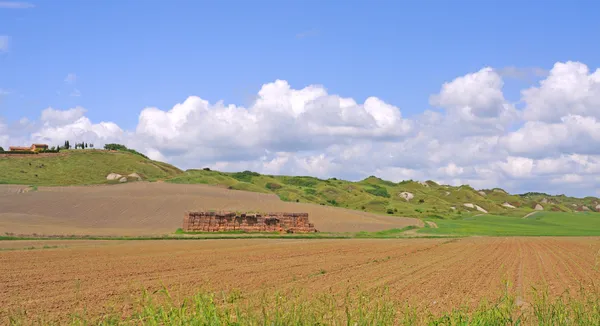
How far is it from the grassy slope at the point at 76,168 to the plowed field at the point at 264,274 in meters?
85.3

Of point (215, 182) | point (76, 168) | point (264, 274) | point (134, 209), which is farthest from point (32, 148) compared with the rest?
point (264, 274)

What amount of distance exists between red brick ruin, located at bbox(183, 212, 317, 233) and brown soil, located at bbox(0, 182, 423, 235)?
314cm

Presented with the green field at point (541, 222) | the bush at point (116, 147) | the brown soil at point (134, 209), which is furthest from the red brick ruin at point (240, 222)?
the bush at point (116, 147)

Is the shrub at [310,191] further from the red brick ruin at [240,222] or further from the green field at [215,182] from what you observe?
the red brick ruin at [240,222]

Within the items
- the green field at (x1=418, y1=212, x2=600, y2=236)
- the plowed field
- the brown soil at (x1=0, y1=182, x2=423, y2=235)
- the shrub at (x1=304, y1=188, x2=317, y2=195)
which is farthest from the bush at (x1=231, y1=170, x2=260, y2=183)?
the plowed field

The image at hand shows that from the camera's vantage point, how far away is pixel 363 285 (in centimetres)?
2273

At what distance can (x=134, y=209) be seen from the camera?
8606cm

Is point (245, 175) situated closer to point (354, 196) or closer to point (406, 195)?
point (354, 196)

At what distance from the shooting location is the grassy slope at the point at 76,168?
11796cm

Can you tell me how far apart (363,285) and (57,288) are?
10.5m

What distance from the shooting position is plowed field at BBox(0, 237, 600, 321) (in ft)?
64.8

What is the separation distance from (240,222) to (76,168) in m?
68.7

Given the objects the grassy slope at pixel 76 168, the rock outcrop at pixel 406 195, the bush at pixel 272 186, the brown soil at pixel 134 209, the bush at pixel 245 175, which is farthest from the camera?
the rock outcrop at pixel 406 195

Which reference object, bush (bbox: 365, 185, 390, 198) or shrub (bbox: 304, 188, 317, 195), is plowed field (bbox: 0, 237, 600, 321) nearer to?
shrub (bbox: 304, 188, 317, 195)
